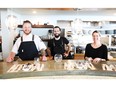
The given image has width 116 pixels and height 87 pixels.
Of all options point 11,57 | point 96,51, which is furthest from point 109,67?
point 11,57

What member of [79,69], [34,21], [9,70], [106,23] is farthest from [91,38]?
[9,70]

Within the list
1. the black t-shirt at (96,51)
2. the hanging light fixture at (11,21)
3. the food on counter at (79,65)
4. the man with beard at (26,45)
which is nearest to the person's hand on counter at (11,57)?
the man with beard at (26,45)

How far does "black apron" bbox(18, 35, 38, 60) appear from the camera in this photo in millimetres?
1680

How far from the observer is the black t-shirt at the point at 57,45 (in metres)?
1.70

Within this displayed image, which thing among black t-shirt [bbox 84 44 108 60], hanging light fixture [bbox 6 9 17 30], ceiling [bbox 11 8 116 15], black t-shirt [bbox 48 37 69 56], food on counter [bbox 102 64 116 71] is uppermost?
ceiling [bbox 11 8 116 15]

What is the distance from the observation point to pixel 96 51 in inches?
68.8

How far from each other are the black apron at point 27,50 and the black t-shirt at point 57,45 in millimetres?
158

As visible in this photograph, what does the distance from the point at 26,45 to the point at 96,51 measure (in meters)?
0.69

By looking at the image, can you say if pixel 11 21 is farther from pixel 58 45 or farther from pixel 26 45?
pixel 58 45

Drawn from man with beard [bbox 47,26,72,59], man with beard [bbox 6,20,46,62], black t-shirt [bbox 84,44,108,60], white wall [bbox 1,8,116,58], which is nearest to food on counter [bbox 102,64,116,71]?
black t-shirt [bbox 84,44,108,60]

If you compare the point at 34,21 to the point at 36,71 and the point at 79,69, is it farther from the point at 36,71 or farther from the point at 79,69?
the point at 79,69

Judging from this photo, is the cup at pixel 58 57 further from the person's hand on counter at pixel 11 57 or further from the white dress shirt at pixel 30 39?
the person's hand on counter at pixel 11 57

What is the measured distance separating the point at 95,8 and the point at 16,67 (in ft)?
3.01

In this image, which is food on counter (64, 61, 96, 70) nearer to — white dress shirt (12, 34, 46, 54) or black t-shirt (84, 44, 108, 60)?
black t-shirt (84, 44, 108, 60)
